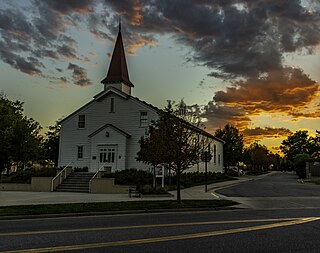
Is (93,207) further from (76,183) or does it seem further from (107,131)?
(107,131)

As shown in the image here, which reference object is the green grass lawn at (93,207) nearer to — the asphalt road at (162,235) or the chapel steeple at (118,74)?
the asphalt road at (162,235)

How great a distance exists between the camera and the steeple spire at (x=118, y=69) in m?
41.2

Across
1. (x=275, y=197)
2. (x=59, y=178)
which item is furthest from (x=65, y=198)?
(x=275, y=197)

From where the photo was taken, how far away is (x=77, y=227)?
10.8 metres

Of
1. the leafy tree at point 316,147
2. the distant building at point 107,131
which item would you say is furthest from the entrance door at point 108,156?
the leafy tree at point 316,147

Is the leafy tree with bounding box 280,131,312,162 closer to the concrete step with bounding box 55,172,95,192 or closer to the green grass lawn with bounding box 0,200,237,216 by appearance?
the concrete step with bounding box 55,172,95,192

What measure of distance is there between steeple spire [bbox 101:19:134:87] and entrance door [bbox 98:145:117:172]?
8.62m

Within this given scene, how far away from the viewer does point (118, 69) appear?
42.0 metres

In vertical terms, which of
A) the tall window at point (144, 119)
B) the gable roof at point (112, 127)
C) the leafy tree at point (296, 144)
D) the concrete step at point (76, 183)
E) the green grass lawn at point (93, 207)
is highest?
the leafy tree at point (296, 144)

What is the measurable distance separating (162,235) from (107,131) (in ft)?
89.9

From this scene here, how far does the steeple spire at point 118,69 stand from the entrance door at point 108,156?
8616 mm

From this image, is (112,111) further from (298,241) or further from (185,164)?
(298,241)

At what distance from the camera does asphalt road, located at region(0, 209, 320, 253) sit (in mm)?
7781

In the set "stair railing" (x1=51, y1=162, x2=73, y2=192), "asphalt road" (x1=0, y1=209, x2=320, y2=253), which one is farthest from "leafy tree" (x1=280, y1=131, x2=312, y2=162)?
"asphalt road" (x1=0, y1=209, x2=320, y2=253)
